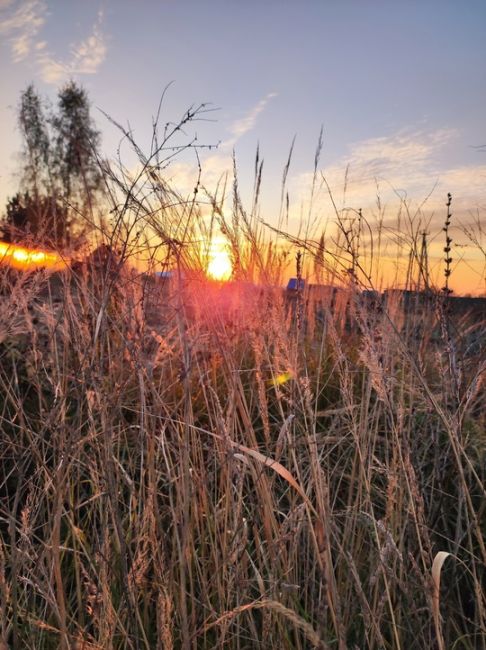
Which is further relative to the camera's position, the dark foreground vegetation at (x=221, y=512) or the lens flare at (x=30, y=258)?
the lens flare at (x=30, y=258)

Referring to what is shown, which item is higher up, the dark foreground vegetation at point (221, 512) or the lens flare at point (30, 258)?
the lens flare at point (30, 258)

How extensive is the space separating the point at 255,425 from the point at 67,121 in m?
24.2

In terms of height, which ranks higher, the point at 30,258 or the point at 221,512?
the point at 30,258

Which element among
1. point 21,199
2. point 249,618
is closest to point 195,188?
point 249,618

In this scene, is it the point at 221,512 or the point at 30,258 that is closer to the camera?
the point at 221,512

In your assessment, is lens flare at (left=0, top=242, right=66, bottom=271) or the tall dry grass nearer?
the tall dry grass

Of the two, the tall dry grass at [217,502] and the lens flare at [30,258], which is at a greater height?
the lens flare at [30,258]

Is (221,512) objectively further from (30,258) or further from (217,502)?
(30,258)

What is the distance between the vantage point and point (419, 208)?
6.79 ft

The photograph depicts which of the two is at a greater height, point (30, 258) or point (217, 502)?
point (30, 258)

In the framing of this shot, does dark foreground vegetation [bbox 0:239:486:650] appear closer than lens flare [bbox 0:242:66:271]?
Yes

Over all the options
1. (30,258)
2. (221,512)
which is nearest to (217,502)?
(221,512)

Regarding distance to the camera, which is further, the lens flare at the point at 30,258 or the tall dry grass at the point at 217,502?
the lens flare at the point at 30,258

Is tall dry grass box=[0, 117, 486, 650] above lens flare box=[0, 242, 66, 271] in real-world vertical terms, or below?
below
